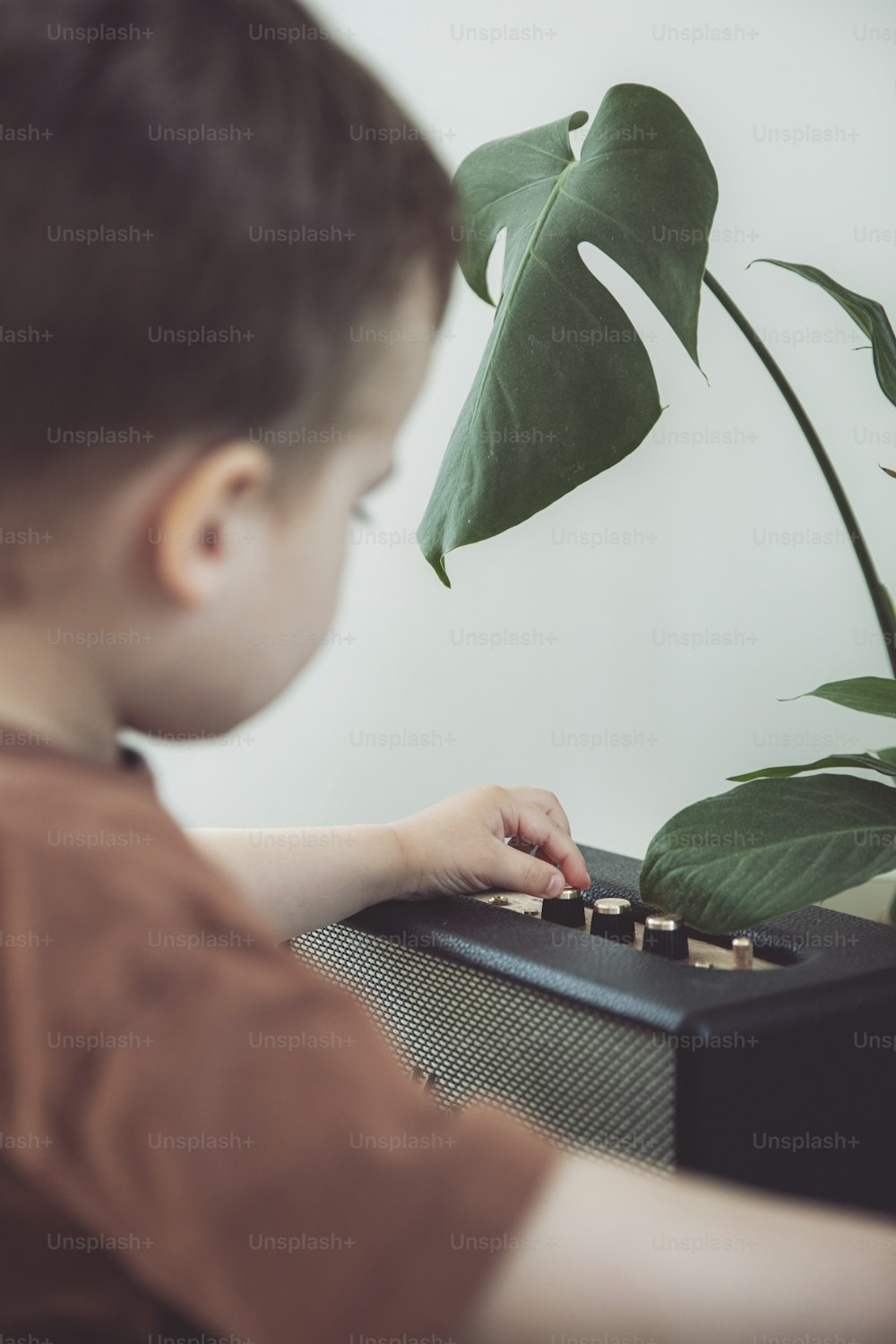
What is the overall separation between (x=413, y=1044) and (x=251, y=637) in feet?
1.08

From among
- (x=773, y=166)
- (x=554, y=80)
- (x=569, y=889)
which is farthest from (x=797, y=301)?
(x=569, y=889)

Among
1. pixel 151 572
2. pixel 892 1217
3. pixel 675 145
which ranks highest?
pixel 675 145

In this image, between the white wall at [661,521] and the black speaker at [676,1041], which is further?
the white wall at [661,521]

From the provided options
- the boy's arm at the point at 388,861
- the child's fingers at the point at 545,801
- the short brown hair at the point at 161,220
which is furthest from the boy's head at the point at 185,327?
the child's fingers at the point at 545,801

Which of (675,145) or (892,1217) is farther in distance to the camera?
(675,145)

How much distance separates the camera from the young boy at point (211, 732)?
323 millimetres

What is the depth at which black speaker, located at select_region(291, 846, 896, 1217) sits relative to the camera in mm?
525

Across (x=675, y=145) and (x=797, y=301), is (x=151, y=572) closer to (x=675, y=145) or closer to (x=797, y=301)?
(x=675, y=145)

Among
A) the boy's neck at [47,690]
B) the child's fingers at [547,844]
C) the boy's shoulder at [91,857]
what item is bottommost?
the child's fingers at [547,844]

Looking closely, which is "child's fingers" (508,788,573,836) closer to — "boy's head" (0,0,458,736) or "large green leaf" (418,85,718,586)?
"large green leaf" (418,85,718,586)

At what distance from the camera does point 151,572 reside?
39 centimetres

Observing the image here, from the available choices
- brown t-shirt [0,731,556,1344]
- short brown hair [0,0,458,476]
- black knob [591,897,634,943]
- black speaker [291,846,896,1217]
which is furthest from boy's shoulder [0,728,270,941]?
black knob [591,897,634,943]

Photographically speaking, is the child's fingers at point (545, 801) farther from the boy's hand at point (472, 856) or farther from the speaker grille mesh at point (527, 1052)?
the speaker grille mesh at point (527, 1052)

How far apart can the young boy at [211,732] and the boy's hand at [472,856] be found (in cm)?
33
